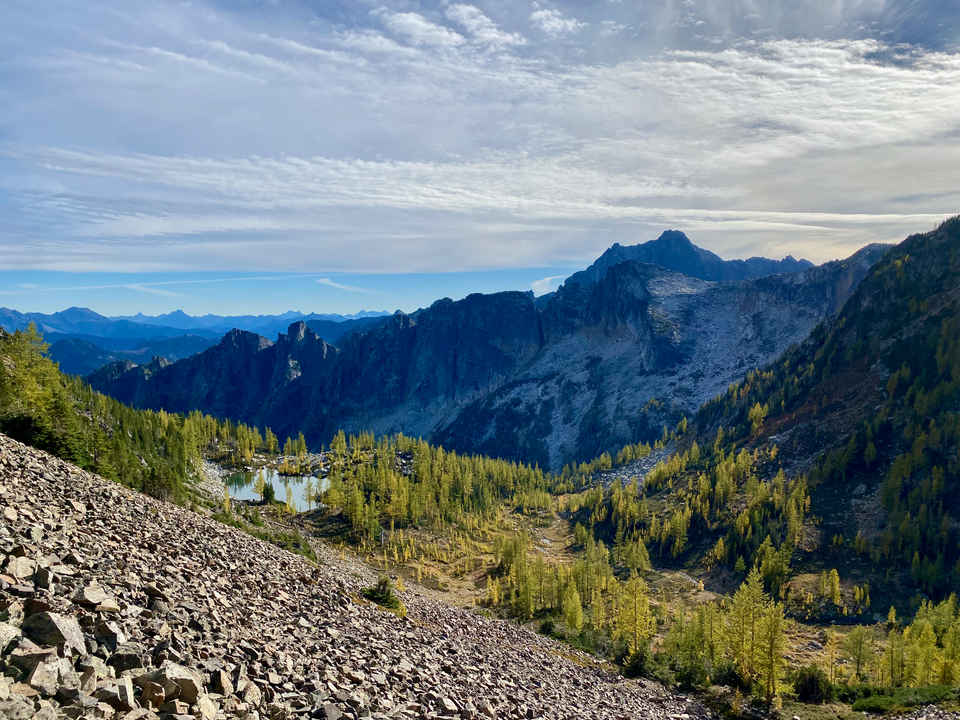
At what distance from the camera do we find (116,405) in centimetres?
15775

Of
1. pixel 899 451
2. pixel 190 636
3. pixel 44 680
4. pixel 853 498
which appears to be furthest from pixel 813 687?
pixel 899 451

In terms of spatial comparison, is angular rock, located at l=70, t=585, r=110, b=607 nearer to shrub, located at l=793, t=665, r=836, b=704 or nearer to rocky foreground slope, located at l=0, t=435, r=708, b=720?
rocky foreground slope, located at l=0, t=435, r=708, b=720

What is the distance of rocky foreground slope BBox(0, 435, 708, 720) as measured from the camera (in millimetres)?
15211

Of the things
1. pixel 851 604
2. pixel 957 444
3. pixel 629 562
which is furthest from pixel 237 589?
pixel 957 444

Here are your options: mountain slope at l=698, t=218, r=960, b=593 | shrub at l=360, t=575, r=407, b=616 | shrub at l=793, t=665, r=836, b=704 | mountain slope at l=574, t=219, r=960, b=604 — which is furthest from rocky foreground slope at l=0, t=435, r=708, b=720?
mountain slope at l=698, t=218, r=960, b=593

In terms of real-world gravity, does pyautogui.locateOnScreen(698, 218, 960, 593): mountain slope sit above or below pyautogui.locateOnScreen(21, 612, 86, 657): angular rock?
below

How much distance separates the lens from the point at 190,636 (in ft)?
69.9

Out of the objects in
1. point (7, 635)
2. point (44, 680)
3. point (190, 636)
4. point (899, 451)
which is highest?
point (7, 635)

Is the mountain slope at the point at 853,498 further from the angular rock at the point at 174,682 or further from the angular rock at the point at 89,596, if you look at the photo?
the angular rock at the point at 89,596

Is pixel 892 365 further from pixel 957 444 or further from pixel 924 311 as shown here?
pixel 957 444

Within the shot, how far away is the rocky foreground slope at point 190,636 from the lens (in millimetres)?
15211

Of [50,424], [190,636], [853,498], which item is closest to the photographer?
[190,636]

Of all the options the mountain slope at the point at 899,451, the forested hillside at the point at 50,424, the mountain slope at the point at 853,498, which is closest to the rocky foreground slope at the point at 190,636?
the forested hillside at the point at 50,424

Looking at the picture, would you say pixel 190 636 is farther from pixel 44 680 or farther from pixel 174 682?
pixel 44 680
